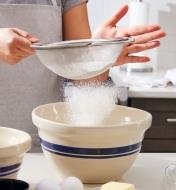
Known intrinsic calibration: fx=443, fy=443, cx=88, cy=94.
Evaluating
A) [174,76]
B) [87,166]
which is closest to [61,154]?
[87,166]

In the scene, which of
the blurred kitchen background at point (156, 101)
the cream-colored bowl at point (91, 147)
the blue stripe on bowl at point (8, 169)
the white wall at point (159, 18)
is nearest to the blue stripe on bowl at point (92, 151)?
the cream-colored bowl at point (91, 147)

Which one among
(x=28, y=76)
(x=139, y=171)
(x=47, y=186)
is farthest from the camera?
(x=28, y=76)

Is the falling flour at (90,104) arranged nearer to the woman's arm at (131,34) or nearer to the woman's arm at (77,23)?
the woman's arm at (131,34)

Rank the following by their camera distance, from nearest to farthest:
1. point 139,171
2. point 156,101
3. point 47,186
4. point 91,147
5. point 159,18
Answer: point 47,186 → point 91,147 → point 139,171 → point 156,101 → point 159,18

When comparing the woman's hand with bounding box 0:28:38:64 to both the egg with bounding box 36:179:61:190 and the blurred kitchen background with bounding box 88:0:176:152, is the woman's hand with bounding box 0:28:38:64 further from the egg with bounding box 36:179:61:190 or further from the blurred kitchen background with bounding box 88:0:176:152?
the blurred kitchen background with bounding box 88:0:176:152

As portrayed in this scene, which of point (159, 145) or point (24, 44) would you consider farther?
point (159, 145)

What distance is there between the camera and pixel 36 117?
2.75ft

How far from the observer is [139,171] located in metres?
0.90

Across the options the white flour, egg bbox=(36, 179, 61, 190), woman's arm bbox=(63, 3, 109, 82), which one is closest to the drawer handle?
woman's arm bbox=(63, 3, 109, 82)

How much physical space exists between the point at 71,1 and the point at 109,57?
41 centimetres

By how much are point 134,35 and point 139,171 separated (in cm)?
29

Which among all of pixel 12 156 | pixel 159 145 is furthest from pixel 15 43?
pixel 159 145

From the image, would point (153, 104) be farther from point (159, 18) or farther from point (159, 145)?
point (159, 18)

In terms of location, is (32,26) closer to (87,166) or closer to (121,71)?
(87,166)
